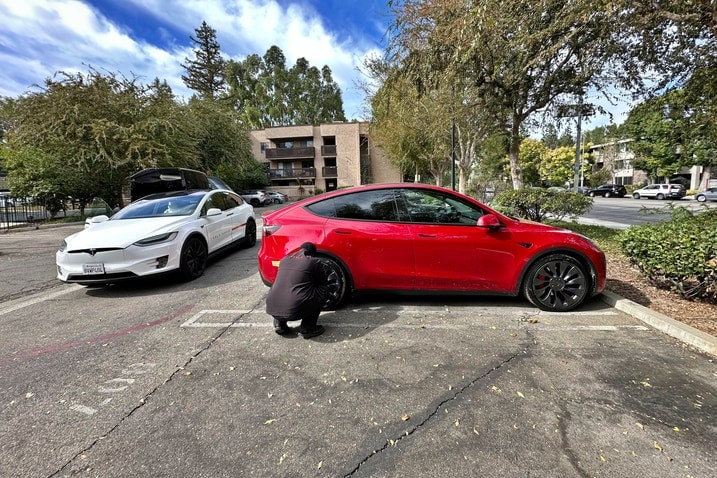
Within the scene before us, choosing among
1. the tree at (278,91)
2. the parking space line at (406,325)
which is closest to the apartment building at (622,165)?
the tree at (278,91)

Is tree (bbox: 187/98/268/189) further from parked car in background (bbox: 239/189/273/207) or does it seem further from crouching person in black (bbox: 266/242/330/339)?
crouching person in black (bbox: 266/242/330/339)

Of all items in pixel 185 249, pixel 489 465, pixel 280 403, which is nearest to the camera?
pixel 489 465

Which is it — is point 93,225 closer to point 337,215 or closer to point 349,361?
point 337,215

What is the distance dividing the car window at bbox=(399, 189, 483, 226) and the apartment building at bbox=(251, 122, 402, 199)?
36.9 m

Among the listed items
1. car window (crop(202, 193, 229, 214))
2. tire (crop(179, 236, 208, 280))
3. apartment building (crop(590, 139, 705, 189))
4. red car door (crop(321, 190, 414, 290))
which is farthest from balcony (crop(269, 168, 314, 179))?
red car door (crop(321, 190, 414, 290))

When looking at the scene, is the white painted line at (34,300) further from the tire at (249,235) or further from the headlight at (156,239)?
the tire at (249,235)

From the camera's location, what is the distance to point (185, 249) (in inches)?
212

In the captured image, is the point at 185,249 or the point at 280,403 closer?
the point at 280,403

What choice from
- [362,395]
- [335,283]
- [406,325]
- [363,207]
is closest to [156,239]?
[335,283]

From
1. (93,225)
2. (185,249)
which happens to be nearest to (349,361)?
(185,249)

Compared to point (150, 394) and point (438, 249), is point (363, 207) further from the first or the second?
point (150, 394)

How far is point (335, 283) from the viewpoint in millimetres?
3979

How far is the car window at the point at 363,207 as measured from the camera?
158 inches

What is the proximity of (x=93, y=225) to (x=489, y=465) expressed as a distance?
6.47 meters
